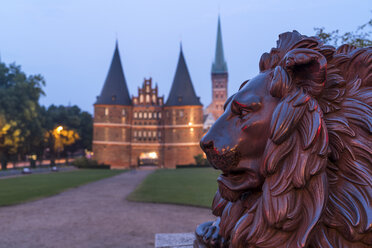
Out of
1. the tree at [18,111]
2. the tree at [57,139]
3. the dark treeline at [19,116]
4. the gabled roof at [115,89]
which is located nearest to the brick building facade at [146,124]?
the gabled roof at [115,89]

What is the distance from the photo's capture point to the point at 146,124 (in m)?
A: 46.6

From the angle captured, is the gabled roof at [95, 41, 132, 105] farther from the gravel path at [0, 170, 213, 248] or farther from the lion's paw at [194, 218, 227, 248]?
the lion's paw at [194, 218, 227, 248]

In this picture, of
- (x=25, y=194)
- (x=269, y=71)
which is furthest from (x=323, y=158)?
(x=25, y=194)

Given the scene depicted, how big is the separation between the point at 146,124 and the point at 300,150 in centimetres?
4600

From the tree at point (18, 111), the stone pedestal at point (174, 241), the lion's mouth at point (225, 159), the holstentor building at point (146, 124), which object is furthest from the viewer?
the holstentor building at point (146, 124)

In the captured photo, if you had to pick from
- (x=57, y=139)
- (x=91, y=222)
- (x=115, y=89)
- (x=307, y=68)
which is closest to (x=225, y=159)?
(x=307, y=68)

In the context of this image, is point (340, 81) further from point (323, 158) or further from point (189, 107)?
point (189, 107)

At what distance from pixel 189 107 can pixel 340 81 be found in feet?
142

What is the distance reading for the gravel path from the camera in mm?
6098

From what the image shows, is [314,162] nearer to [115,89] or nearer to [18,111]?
[18,111]

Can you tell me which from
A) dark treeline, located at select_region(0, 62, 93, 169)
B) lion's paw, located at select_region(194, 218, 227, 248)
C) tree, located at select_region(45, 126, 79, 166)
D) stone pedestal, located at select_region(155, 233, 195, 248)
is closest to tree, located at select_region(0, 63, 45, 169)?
dark treeline, located at select_region(0, 62, 93, 169)

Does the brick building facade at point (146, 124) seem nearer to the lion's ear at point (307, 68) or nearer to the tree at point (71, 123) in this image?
the tree at point (71, 123)

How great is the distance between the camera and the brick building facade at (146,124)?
43.5 metres

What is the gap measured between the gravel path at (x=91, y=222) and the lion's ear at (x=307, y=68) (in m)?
5.39
